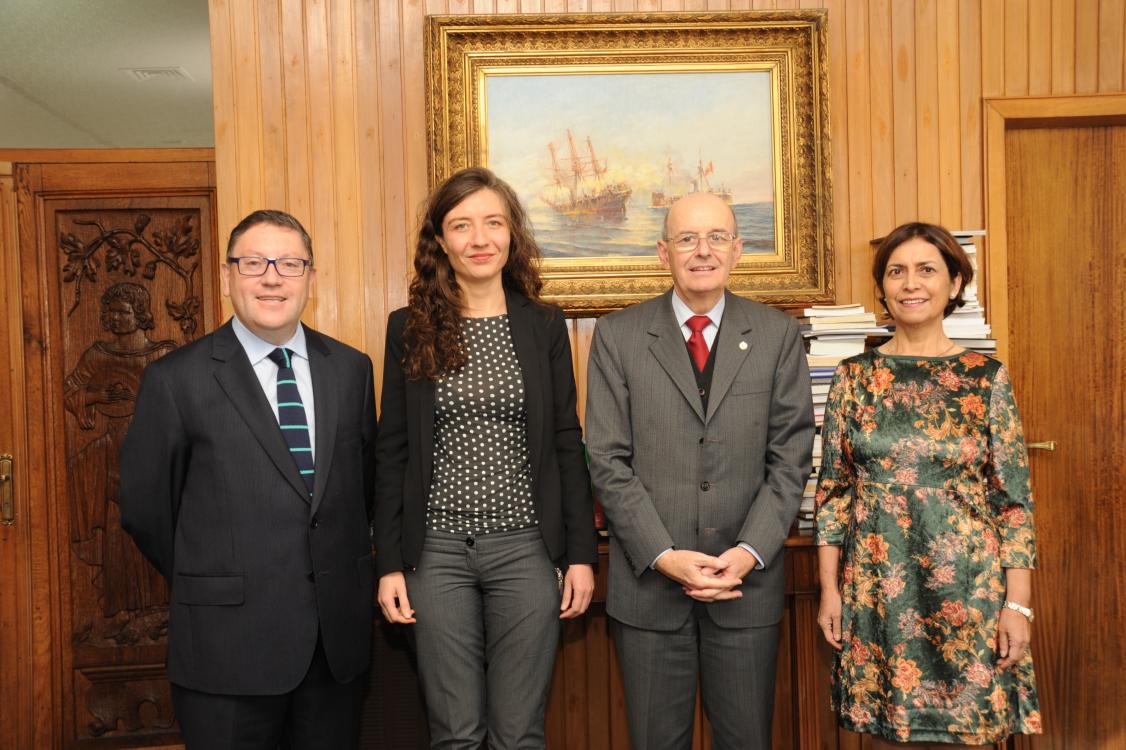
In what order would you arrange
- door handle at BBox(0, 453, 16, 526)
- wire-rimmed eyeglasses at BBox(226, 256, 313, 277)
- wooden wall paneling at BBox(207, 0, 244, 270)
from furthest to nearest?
door handle at BBox(0, 453, 16, 526)
wooden wall paneling at BBox(207, 0, 244, 270)
wire-rimmed eyeglasses at BBox(226, 256, 313, 277)

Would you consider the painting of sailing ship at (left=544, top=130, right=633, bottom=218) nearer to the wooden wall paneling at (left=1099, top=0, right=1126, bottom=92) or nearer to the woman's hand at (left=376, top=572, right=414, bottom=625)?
the woman's hand at (left=376, top=572, right=414, bottom=625)

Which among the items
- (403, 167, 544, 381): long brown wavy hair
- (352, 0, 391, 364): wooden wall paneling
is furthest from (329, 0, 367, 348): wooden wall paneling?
(403, 167, 544, 381): long brown wavy hair

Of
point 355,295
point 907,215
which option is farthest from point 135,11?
point 907,215

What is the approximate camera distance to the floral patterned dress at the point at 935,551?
6.43 feet

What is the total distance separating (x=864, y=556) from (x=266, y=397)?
147 cm

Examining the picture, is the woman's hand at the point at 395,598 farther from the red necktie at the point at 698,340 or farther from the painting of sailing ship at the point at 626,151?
the painting of sailing ship at the point at 626,151

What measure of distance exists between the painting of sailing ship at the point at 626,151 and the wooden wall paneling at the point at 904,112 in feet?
1.54

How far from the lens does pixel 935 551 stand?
6.50 ft

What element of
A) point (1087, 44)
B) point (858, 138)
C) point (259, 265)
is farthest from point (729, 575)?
point (1087, 44)

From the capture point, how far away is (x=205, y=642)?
1.79 meters

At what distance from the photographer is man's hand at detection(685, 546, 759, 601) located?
196 centimetres

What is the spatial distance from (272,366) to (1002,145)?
260 cm

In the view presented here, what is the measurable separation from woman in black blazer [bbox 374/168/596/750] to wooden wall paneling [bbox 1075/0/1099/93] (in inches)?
90.2

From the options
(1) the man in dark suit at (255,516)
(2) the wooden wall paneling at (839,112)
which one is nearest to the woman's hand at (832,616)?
(1) the man in dark suit at (255,516)
